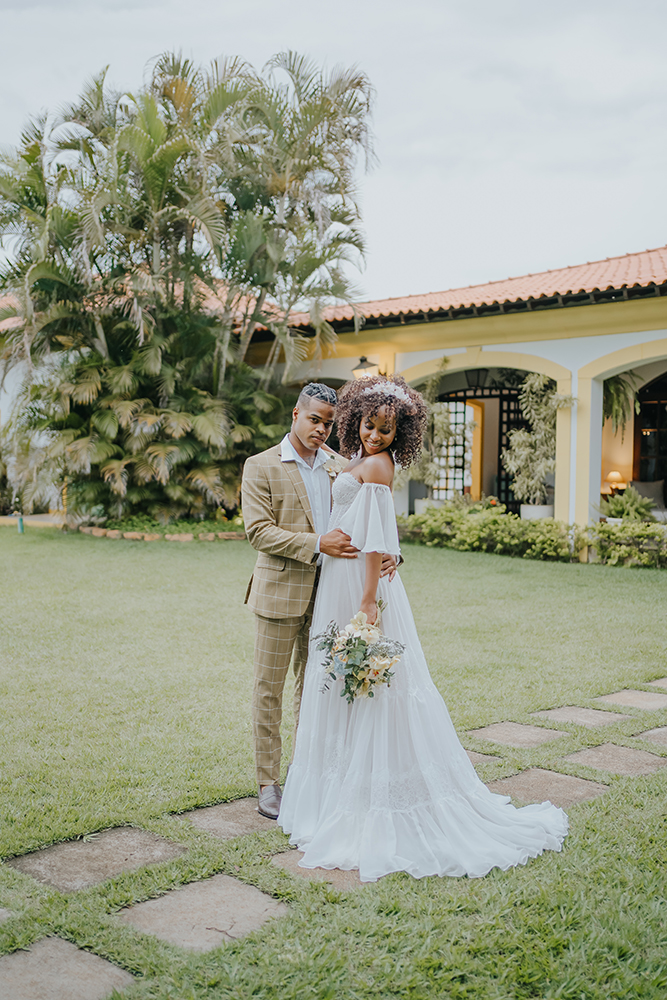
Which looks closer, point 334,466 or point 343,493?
point 343,493

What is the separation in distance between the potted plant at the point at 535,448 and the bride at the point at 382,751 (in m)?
10.5

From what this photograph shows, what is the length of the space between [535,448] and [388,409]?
11088 mm

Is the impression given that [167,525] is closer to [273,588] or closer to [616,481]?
[616,481]

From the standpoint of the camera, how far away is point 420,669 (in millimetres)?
3262

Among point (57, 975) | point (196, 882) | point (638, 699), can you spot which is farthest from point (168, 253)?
point (57, 975)

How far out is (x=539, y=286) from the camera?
14.4m

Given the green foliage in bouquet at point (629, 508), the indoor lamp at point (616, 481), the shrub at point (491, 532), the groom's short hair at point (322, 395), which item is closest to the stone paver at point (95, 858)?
the groom's short hair at point (322, 395)

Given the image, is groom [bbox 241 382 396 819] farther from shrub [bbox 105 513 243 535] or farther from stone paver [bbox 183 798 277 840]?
shrub [bbox 105 513 243 535]

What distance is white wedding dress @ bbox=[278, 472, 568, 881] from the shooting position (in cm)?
294

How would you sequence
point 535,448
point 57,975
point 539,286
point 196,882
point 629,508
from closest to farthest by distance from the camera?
1. point 57,975
2. point 196,882
3. point 629,508
4. point 535,448
5. point 539,286

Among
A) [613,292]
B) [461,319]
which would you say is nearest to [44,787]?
[613,292]

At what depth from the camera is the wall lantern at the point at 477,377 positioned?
15.9 m

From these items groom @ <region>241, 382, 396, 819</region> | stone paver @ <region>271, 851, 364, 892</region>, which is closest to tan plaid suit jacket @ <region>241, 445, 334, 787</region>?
groom @ <region>241, 382, 396, 819</region>

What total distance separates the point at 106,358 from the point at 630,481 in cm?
998
